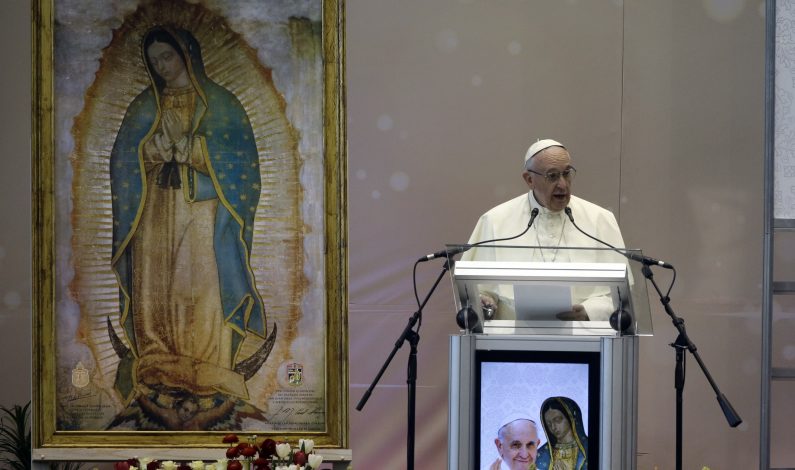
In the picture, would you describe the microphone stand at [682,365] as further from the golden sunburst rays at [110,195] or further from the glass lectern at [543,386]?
the golden sunburst rays at [110,195]

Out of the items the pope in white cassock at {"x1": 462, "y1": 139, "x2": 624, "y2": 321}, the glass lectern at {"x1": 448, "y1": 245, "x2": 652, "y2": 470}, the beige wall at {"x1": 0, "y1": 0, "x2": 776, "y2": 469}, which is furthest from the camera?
the beige wall at {"x1": 0, "y1": 0, "x2": 776, "y2": 469}

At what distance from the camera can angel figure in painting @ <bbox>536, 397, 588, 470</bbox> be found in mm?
2900

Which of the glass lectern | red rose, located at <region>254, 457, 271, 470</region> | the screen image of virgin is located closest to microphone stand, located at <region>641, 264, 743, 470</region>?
the glass lectern

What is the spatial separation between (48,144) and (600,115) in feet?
9.05

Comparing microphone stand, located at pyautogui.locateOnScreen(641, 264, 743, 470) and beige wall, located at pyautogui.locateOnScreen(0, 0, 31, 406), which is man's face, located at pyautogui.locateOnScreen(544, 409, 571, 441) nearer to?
microphone stand, located at pyautogui.locateOnScreen(641, 264, 743, 470)

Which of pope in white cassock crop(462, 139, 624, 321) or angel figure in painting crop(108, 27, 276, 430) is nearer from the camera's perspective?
angel figure in painting crop(108, 27, 276, 430)

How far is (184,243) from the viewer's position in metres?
4.05

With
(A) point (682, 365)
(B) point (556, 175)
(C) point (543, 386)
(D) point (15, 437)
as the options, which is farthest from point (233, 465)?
(D) point (15, 437)

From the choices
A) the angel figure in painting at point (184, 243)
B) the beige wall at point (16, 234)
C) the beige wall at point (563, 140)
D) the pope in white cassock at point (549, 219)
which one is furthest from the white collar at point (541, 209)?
the beige wall at point (16, 234)

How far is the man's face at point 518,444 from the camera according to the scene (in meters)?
2.89

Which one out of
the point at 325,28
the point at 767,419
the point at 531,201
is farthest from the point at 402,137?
the point at 767,419

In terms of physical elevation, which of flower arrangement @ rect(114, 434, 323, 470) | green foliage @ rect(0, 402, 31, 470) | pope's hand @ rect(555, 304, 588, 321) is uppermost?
pope's hand @ rect(555, 304, 588, 321)

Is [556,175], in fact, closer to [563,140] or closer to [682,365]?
[563,140]

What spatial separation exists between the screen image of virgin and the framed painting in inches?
46.2
